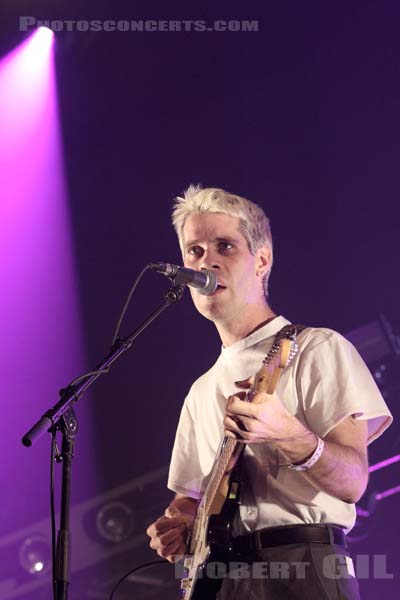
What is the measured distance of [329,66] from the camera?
408cm

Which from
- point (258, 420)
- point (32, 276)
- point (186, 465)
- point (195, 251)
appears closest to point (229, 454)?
point (258, 420)

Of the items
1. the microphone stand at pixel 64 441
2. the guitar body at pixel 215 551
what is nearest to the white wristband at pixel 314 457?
the guitar body at pixel 215 551

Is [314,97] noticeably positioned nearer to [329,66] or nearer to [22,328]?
[329,66]

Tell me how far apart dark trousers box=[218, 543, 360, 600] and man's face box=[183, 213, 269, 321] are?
1057 mm

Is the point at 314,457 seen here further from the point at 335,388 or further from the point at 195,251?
the point at 195,251

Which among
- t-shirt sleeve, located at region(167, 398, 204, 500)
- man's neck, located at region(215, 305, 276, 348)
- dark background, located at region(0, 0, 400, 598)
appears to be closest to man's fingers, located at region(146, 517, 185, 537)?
t-shirt sleeve, located at region(167, 398, 204, 500)

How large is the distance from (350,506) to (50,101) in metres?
3.17

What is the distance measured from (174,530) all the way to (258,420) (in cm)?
94

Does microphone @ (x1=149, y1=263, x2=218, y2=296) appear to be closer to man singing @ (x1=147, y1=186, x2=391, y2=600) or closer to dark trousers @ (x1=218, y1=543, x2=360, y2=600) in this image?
man singing @ (x1=147, y1=186, x2=391, y2=600)

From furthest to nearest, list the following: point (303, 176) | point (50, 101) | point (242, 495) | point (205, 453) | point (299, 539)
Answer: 1. point (50, 101)
2. point (303, 176)
3. point (205, 453)
4. point (242, 495)
5. point (299, 539)

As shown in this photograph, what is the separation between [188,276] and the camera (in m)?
2.63

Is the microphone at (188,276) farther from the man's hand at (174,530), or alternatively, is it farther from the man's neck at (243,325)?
the man's hand at (174,530)

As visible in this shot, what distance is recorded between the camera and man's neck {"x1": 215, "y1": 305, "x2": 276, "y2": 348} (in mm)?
3041

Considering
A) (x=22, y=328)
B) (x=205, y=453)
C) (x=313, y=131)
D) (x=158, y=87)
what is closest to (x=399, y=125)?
(x=313, y=131)
